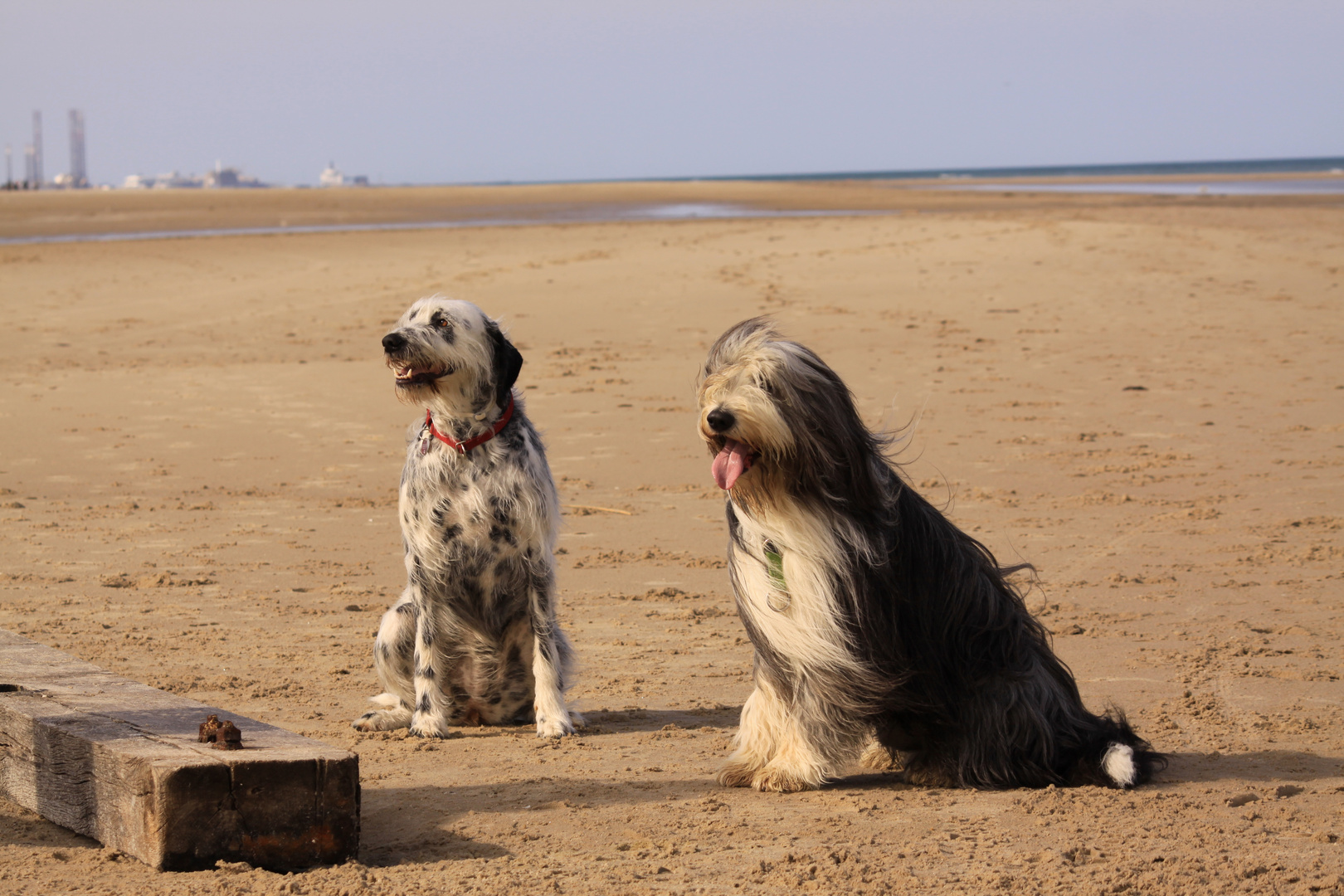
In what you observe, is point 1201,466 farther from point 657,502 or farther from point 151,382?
point 151,382

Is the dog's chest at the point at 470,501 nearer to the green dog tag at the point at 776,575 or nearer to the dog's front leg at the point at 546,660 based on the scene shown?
the dog's front leg at the point at 546,660

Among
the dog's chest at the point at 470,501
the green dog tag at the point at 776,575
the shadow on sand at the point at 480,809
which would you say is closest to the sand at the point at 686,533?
the shadow on sand at the point at 480,809

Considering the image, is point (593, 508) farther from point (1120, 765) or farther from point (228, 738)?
point (228, 738)

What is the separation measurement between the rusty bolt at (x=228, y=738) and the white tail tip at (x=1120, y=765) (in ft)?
9.11

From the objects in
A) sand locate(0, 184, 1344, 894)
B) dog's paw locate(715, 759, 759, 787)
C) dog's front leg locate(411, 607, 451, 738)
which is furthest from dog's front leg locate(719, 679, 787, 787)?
dog's front leg locate(411, 607, 451, 738)

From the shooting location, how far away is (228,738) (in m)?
3.93

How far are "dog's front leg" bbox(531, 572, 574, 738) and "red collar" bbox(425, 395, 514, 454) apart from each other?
0.61 meters

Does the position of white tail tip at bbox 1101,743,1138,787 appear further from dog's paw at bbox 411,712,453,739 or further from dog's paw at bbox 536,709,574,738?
dog's paw at bbox 411,712,453,739

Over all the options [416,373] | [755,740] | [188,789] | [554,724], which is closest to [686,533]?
[554,724]

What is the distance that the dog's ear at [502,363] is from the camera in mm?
5418

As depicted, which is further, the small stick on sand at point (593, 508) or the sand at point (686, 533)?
the small stick on sand at point (593, 508)

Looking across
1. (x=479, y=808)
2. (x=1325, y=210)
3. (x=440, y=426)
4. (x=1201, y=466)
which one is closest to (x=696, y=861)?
(x=479, y=808)

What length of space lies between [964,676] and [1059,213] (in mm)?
26955

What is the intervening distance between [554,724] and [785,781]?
1185 mm
